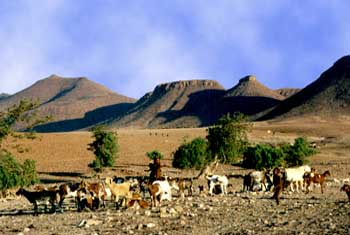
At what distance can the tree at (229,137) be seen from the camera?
170 feet

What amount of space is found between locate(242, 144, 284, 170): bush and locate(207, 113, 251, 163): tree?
128 cm

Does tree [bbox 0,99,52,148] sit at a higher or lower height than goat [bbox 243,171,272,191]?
higher

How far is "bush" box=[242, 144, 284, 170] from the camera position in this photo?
166 feet

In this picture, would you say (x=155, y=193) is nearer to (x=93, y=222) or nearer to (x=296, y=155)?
(x=93, y=222)

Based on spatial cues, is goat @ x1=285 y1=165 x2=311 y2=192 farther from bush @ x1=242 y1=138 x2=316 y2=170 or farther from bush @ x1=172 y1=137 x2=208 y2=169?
bush @ x1=172 y1=137 x2=208 y2=169

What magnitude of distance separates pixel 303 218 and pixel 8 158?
1352 centimetres

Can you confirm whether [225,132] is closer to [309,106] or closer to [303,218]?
[303,218]

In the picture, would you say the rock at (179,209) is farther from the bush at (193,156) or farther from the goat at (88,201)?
A: the bush at (193,156)

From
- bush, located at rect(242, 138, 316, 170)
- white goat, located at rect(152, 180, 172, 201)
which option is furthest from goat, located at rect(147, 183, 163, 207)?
bush, located at rect(242, 138, 316, 170)

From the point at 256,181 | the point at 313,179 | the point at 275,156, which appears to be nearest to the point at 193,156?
the point at 275,156

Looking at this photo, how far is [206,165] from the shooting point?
53125 mm

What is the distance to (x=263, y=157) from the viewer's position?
51938 mm

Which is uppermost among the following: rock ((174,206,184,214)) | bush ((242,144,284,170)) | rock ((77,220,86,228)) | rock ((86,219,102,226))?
bush ((242,144,284,170))

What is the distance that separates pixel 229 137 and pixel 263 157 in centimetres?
346
